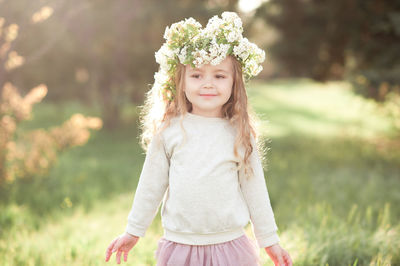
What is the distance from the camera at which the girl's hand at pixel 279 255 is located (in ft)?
6.88

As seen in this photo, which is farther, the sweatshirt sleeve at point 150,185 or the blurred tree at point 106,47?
the blurred tree at point 106,47

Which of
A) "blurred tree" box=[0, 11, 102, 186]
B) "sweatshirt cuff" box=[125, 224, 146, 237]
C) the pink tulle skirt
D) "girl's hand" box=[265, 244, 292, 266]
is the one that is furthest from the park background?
"sweatshirt cuff" box=[125, 224, 146, 237]

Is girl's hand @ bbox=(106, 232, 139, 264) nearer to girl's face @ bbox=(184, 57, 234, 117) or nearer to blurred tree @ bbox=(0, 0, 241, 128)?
girl's face @ bbox=(184, 57, 234, 117)

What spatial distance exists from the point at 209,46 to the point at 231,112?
424 millimetres

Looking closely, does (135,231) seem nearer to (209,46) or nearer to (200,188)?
(200,188)

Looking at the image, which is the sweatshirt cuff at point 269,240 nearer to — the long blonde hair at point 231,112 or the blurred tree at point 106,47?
the long blonde hair at point 231,112

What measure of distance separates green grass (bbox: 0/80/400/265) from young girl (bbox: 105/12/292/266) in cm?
58

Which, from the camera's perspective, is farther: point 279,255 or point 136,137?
point 136,137

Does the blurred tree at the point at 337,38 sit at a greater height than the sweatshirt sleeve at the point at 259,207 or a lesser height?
greater

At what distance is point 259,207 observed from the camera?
6.97ft

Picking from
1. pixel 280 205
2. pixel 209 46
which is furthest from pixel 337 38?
pixel 209 46

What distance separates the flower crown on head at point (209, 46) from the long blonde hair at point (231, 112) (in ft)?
0.21

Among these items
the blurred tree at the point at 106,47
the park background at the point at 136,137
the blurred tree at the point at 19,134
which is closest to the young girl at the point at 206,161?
the park background at the point at 136,137

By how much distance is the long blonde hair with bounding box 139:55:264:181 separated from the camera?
2.10m
